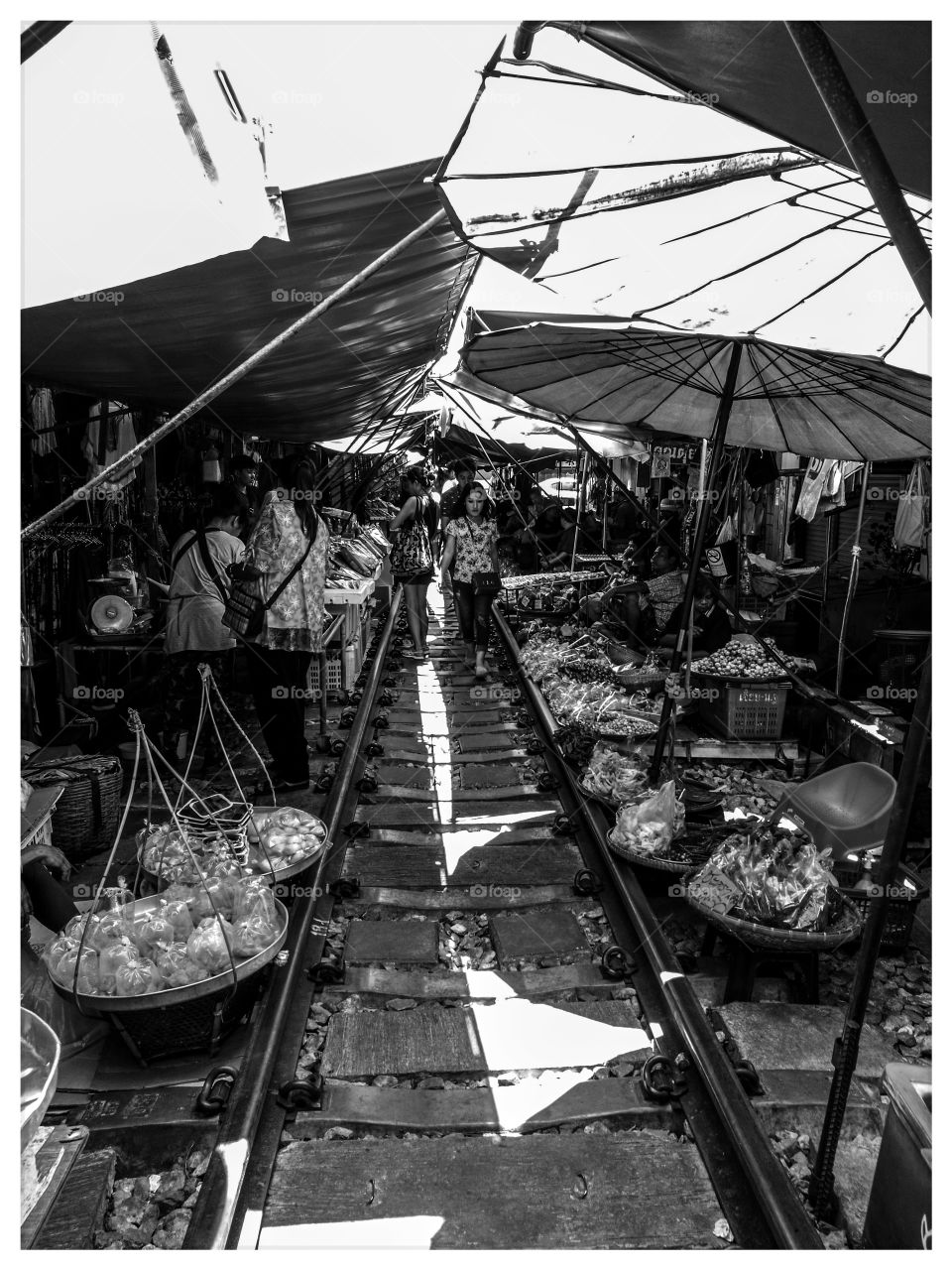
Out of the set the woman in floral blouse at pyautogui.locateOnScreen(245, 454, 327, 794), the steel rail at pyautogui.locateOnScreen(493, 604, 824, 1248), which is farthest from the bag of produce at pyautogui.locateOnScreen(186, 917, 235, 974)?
the woman in floral blouse at pyautogui.locateOnScreen(245, 454, 327, 794)

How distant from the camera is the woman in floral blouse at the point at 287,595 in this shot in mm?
6633

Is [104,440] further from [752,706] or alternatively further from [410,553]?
[752,706]

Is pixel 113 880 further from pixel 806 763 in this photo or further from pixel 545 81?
pixel 806 763

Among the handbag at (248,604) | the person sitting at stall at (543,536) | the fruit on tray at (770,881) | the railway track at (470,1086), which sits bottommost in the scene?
the railway track at (470,1086)

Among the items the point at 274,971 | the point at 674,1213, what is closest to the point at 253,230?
the point at 274,971

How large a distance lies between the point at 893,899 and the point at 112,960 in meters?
4.08

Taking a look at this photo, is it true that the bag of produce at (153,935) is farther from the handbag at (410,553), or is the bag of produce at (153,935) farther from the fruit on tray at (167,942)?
the handbag at (410,553)

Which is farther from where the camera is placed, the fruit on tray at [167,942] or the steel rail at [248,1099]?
the fruit on tray at [167,942]

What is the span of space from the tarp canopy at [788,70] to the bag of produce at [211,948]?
3.70 meters

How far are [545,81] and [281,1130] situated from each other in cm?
402

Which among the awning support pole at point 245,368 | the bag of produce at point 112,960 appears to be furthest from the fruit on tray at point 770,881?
the awning support pole at point 245,368

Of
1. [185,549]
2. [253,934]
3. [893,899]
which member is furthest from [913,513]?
[253,934]

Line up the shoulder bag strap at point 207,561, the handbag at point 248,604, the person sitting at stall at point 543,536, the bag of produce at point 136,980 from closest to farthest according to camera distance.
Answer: the bag of produce at point 136,980, the handbag at point 248,604, the shoulder bag strap at point 207,561, the person sitting at stall at point 543,536

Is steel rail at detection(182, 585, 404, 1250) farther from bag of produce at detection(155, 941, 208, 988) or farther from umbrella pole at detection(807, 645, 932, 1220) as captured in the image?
umbrella pole at detection(807, 645, 932, 1220)
